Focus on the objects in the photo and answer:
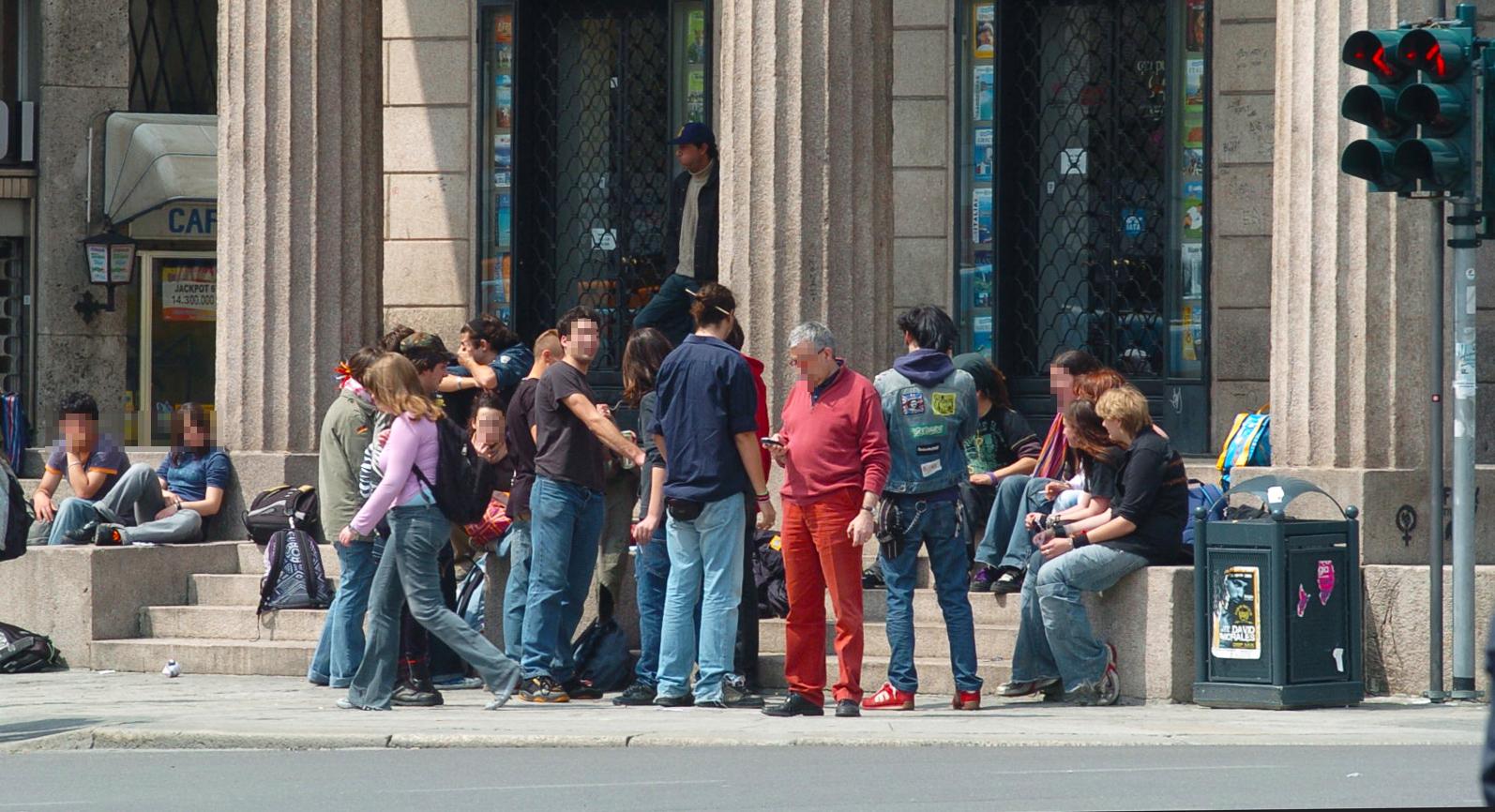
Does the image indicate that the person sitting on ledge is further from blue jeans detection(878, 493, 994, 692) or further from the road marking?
the road marking

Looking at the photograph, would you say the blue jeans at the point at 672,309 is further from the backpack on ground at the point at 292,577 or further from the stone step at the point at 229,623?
the stone step at the point at 229,623

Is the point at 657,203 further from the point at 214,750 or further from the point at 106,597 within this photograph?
the point at 214,750

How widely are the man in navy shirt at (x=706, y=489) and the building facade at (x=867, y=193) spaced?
8.69ft

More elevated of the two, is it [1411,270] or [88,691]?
[1411,270]

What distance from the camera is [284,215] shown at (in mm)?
15531

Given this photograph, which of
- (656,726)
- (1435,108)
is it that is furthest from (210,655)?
(1435,108)

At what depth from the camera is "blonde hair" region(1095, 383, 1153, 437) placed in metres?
11.8

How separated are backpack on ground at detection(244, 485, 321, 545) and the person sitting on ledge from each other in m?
0.64

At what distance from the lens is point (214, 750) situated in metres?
10.8

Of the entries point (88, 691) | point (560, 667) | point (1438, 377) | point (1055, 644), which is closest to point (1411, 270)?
point (1438, 377)

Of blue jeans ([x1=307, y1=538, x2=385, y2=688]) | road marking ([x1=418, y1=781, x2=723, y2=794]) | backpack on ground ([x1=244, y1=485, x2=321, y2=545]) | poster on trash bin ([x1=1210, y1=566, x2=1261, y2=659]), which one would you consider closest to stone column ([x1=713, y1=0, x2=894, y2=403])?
backpack on ground ([x1=244, y1=485, x2=321, y2=545])

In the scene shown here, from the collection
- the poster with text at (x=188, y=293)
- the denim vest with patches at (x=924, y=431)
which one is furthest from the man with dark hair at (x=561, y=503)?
the poster with text at (x=188, y=293)

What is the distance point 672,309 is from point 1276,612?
4579 millimetres

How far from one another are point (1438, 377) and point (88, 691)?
7.21 meters
